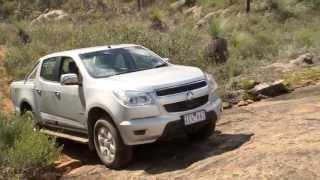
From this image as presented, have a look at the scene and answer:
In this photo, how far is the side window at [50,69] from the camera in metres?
9.72

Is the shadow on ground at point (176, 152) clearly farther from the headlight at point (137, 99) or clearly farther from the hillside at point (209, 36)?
the hillside at point (209, 36)

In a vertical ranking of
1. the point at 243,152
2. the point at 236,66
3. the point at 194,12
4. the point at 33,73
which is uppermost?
the point at 33,73

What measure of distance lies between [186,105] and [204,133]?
1.08m

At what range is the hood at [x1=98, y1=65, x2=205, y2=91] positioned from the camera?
26.0ft

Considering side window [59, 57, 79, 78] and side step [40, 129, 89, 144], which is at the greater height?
side window [59, 57, 79, 78]

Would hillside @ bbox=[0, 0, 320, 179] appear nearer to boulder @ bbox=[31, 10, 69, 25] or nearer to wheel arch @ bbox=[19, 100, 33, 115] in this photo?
wheel arch @ bbox=[19, 100, 33, 115]

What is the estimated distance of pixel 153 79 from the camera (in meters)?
8.13

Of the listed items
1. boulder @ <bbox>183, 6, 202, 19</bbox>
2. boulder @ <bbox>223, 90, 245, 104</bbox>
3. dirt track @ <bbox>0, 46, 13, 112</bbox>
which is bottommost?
boulder @ <bbox>183, 6, 202, 19</bbox>

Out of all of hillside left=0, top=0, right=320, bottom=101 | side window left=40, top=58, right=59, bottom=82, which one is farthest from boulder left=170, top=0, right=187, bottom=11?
side window left=40, top=58, right=59, bottom=82

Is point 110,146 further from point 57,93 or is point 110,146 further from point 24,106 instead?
point 24,106

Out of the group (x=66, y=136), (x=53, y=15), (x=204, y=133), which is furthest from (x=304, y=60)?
(x=53, y=15)

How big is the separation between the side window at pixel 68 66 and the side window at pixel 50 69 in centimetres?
17

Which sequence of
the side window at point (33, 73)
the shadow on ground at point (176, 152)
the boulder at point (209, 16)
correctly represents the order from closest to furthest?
1. the shadow on ground at point (176, 152)
2. the side window at point (33, 73)
3. the boulder at point (209, 16)

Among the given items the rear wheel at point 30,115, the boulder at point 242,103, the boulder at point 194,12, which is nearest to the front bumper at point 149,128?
the rear wheel at point 30,115
